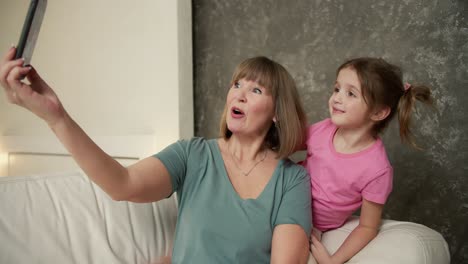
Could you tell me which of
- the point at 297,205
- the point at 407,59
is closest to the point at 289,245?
the point at 297,205

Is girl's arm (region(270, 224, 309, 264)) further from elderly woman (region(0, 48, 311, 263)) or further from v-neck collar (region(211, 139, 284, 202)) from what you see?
v-neck collar (region(211, 139, 284, 202))

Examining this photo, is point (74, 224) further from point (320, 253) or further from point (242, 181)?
point (320, 253)

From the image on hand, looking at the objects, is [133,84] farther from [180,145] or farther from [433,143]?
[433,143]

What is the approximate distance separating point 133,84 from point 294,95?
1151mm

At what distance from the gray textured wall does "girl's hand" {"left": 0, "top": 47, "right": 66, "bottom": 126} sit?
1247mm

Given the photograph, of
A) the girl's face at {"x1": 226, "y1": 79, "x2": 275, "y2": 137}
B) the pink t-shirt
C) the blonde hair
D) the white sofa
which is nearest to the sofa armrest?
the white sofa

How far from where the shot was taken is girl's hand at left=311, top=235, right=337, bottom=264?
1.22 meters

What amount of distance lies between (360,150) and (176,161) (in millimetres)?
608

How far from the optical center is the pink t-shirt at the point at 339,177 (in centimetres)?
120

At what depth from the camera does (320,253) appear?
4.06 ft

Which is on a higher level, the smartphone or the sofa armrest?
the smartphone

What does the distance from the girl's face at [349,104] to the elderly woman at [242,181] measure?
145mm

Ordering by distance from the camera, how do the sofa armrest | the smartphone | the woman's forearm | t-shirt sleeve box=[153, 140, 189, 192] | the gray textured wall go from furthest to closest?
1. the gray textured wall
2. t-shirt sleeve box=[153, 140, 189, 192]
3. the sofa armrest
4. the woman's forearm
5. the smartphone

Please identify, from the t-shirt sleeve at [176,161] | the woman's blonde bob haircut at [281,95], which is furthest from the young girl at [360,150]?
the t-shirt sleeve at [176,161]
